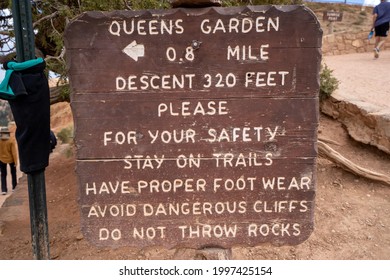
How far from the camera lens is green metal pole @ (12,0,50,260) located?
2.11m

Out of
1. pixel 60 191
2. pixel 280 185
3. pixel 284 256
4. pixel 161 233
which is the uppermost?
pixel 280 185

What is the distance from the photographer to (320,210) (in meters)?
4.09

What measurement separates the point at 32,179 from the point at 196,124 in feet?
3.69

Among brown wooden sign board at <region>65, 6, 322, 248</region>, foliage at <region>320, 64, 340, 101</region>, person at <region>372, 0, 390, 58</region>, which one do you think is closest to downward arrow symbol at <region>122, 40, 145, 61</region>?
brown wooden sign board at <region>65, 6, 322, 248</region>

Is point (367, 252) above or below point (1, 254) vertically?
above

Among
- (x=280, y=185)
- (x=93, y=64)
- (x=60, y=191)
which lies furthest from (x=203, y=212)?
(x=60, y=191)

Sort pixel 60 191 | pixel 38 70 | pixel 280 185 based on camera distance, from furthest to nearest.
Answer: pixel 60 191, pixel 38 70, pixel 280 185

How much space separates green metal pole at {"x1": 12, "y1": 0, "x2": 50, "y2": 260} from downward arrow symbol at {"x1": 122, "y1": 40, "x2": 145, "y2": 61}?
81cm

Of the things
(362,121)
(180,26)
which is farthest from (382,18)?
(180,26)

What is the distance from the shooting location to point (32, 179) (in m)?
2.20

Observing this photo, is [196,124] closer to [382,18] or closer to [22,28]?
[22,28]

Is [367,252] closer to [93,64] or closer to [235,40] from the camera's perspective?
[235,40]

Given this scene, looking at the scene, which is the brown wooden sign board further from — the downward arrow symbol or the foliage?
the foliage

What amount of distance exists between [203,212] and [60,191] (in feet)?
15.0
